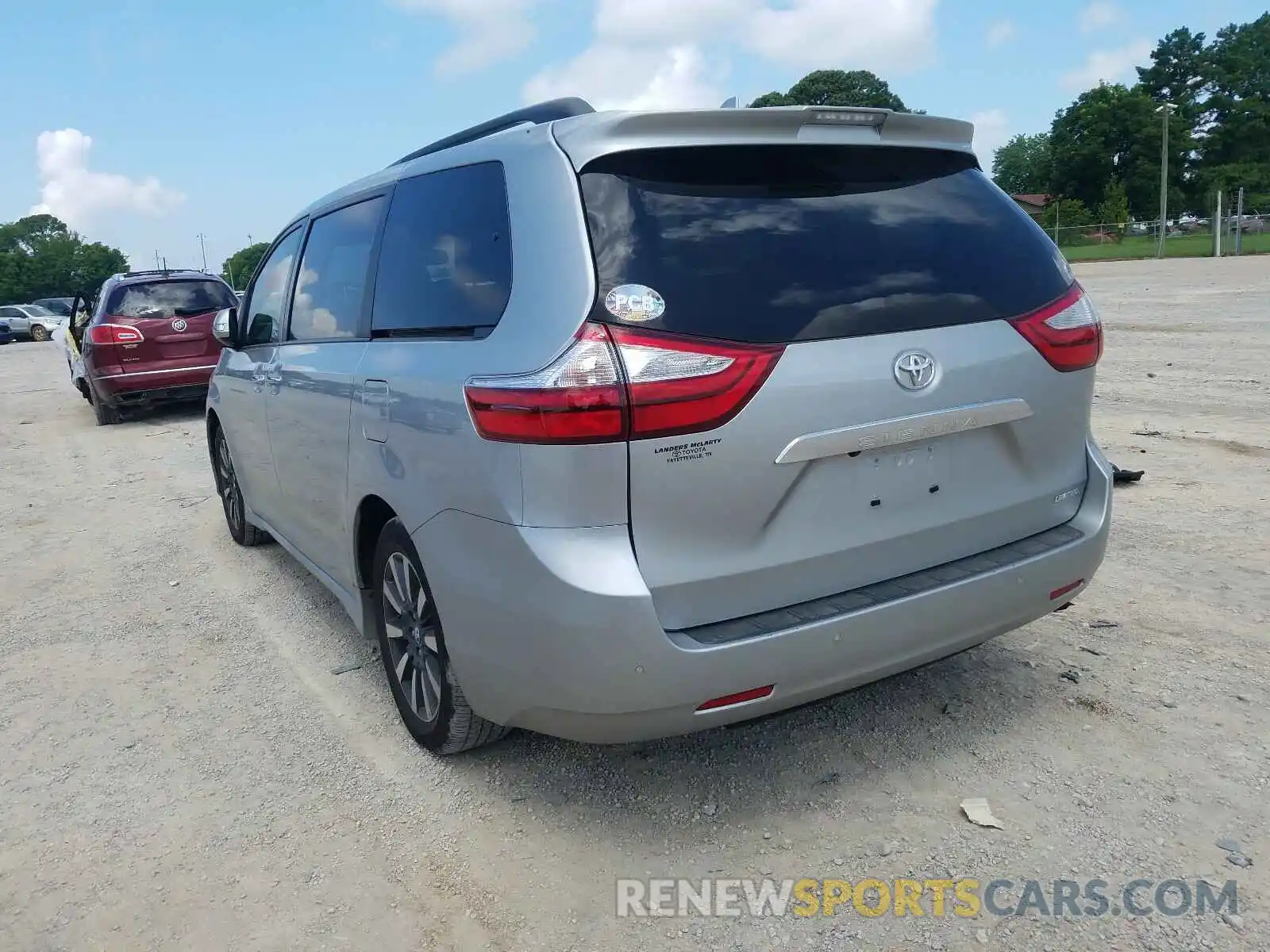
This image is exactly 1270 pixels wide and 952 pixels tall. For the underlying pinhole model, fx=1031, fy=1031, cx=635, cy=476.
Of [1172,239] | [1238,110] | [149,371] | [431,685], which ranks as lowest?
[431,685]

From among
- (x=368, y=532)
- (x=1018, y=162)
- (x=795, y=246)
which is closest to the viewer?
(x=795, y=246)

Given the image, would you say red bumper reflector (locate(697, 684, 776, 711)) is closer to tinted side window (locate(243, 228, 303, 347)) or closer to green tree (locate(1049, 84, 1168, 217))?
tinted side window (locate(243, 228, 303, 347))

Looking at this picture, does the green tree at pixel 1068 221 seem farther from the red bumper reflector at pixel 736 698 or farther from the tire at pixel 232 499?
the red bumper reflector at pixel 736 698

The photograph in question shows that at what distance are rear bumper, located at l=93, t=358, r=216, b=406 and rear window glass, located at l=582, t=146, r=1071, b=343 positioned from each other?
10464 millimetres

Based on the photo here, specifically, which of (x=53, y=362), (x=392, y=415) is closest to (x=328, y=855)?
(x=392, y=415)

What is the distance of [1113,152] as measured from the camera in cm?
7319

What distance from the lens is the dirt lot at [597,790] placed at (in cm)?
261

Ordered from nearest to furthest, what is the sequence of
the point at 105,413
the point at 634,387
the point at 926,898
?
the point at 634,387, the point at 926,898, the point at 105,413

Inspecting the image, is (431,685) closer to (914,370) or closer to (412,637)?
(412,637)

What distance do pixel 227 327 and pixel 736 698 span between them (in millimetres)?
3860

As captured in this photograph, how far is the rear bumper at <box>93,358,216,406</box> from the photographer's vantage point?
1193cm

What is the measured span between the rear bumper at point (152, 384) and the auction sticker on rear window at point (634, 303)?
10.5 metres

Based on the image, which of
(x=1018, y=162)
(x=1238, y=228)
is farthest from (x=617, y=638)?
(x=1018, y=162)

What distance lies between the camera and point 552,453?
98.3 inches
